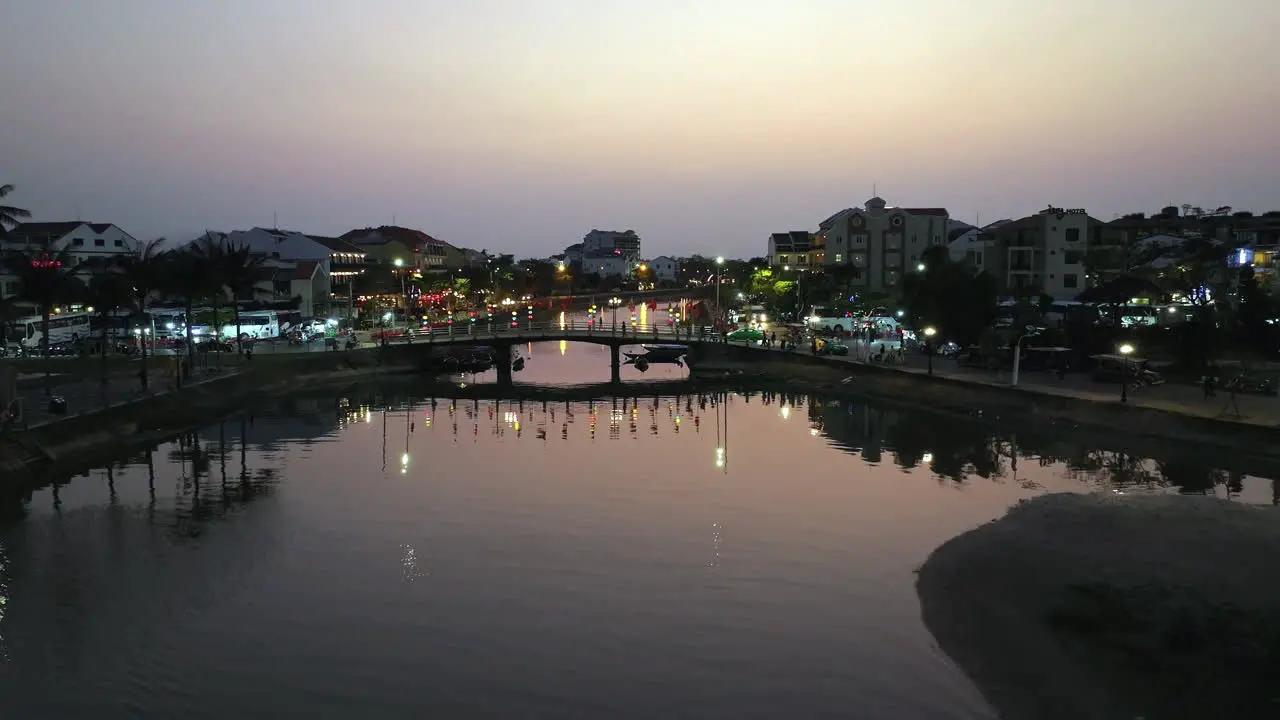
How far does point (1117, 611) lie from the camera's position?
787 inches

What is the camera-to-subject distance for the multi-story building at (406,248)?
A: 13575 centimetres

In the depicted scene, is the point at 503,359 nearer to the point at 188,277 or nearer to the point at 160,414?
the point at 188,277

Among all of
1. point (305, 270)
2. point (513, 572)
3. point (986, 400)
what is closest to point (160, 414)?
point (513, 572)

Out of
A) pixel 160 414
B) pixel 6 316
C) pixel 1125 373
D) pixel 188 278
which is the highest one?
pixel 188 278

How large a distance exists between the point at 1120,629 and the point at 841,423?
3300 cm

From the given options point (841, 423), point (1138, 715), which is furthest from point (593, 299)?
point (1138, 715)

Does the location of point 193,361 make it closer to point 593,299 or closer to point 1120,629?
point 1120,629

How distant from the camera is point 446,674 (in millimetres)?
18641

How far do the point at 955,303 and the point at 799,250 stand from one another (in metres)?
70.0

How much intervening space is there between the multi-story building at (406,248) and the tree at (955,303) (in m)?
85.6

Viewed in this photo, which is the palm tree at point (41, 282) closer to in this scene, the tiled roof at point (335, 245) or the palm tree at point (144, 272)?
the palm tree at point (144, 272)

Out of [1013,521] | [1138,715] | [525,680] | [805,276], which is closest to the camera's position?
[1138,715]

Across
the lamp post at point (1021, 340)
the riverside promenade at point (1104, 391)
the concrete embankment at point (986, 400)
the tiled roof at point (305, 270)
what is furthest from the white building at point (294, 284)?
the lamp post at point (1021, 340)

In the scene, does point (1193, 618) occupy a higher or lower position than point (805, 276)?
lower
